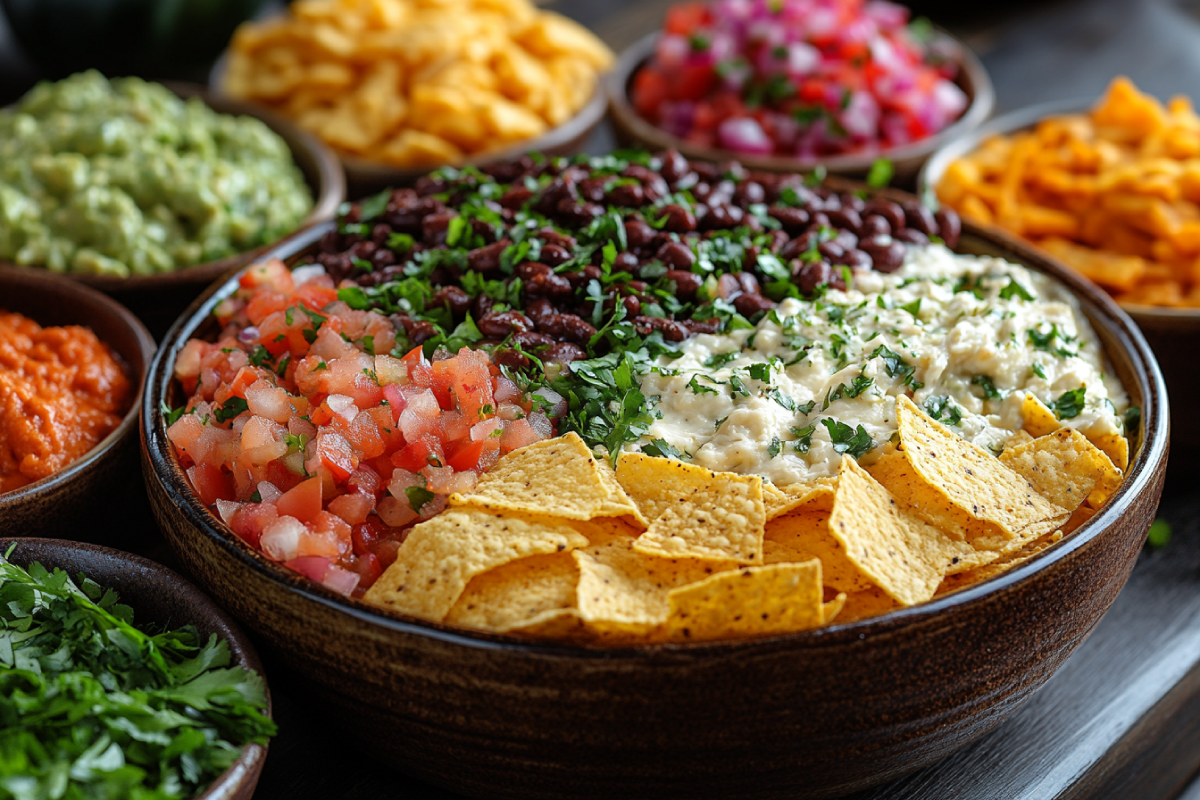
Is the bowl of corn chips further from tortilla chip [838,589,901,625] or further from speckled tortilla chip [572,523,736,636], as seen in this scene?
tortilla chip [838,589,901,625]

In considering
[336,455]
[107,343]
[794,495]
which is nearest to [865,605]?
[794,495]

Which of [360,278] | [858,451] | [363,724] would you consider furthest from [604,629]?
[360,278]

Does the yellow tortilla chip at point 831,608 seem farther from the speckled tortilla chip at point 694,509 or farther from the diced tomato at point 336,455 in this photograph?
the diced tomato at point 336,455

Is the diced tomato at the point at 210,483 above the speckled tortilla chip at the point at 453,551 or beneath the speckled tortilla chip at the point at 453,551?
beneath

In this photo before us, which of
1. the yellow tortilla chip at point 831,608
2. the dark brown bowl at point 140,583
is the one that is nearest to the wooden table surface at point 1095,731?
the dark brown bowl at point 140,583

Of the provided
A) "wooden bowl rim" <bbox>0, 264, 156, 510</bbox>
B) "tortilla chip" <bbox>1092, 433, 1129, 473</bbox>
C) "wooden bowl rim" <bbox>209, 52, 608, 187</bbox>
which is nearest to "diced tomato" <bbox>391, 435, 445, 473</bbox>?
"wooden bowl rim" <bbox>0, 264, 156, 510</bbox>

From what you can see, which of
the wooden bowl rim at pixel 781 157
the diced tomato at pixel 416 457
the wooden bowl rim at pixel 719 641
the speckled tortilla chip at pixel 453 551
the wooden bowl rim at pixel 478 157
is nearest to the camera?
the wooden bowl rim at pixel 719 641

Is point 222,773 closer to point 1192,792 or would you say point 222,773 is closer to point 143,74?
point 1192,792

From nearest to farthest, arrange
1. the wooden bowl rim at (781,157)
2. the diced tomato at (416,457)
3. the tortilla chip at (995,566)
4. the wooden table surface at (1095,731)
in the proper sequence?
the tortilla chip at (995,566) → the diced tomato at (416,457) → the wooden table surface at (1095,731) → the wooden bowl rim at (781,157)
